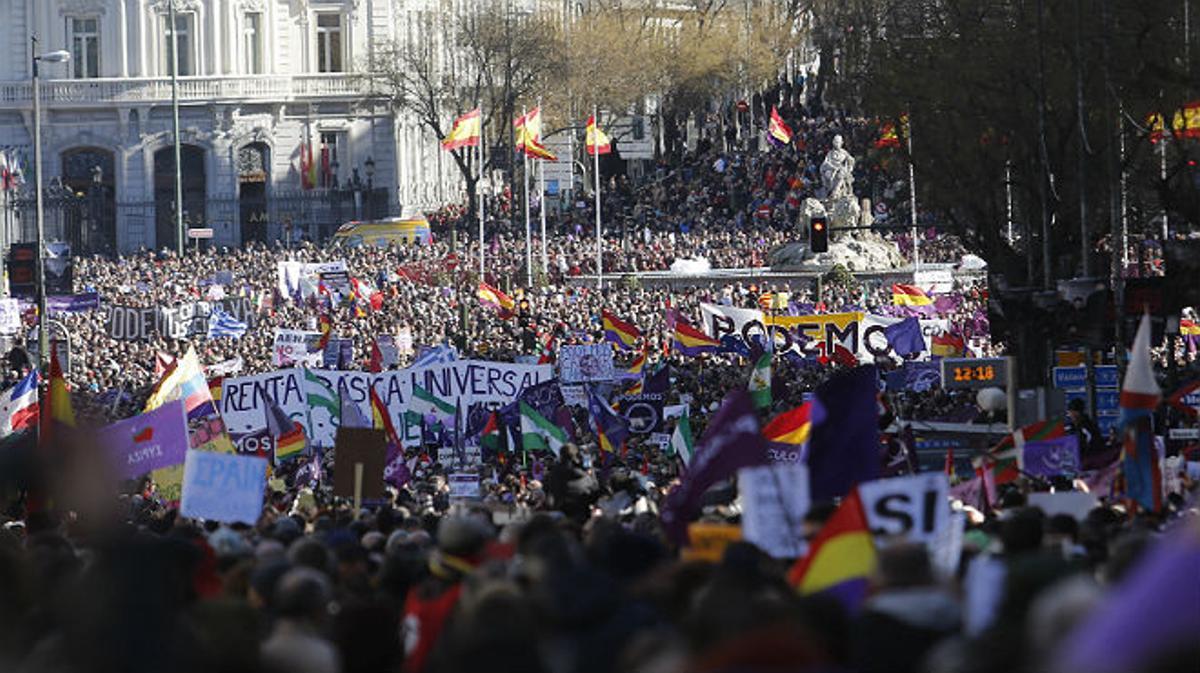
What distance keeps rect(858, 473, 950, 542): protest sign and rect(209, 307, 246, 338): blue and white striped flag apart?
4562cm

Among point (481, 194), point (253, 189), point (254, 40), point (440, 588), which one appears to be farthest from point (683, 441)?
point (254, 40)

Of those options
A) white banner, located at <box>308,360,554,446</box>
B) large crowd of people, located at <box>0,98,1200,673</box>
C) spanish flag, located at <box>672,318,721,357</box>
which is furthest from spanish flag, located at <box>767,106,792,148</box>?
large crowd of people, located at <box>0,98,1200,673</box>

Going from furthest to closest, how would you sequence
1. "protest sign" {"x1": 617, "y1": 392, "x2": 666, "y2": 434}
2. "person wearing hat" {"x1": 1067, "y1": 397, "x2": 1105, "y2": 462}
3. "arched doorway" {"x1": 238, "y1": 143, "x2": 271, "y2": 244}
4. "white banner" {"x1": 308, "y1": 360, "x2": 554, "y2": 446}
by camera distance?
"arched doorway" {"x1": 238, "y1": 143, "x2": 271, "y2": 244} → "white banner" {"x1": 308, "y1": 360, "x2": 554, "y2": 446} → "protest sign" {"x1": 617, "y1": 392, "x2": 666, "y2": 434} → "person wearing hat" {"x1": 1067, "y1": 397, "x2": 1105, "y2": 462}

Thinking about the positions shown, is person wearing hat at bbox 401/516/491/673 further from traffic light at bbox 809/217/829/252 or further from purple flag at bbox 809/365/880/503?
traffic light at bbox 809/217/829/252

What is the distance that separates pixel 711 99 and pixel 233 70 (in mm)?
17383

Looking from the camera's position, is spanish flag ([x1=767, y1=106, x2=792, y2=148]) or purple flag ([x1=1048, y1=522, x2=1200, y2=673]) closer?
purple flag ([x1=1048, y1=522, x2=1200, y2=673])

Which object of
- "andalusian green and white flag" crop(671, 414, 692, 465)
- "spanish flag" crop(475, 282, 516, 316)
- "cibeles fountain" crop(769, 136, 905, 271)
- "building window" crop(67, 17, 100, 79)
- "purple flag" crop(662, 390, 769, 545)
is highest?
"building window" crop(67, 17, 100, 79)

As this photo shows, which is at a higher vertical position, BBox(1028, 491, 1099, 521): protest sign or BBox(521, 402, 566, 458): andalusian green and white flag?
BBox(1028, 491, 1099, 521): protest sign

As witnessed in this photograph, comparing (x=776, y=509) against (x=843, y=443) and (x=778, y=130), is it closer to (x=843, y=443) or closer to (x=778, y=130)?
(x=843, y=443)

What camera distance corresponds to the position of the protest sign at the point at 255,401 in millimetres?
33250

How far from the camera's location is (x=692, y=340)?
152 ft

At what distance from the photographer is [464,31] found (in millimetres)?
96312

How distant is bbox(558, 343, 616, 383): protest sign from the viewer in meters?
40.6

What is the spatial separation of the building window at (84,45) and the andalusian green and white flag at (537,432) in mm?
70406
